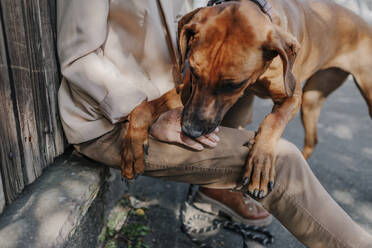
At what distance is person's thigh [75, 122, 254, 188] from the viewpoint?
1.77 metres

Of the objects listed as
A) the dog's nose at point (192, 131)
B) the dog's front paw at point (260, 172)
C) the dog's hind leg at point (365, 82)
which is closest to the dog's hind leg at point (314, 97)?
the dog's hind leg at point (365, 82)

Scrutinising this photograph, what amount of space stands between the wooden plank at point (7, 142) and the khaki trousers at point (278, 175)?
39cm

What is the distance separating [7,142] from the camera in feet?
4.78

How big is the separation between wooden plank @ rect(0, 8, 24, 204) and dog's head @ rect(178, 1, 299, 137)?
774 millimetres

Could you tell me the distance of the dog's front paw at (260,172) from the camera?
1.70m

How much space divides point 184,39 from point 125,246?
4.59ft

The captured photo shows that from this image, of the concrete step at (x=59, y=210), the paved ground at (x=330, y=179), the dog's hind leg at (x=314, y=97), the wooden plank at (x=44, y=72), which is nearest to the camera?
the concrete step at (x=59, y=210)

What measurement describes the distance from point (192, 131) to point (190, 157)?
6.3 inches

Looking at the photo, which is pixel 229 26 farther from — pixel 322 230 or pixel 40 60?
pixel 322 230

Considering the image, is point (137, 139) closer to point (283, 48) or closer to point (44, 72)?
point (44, 72)

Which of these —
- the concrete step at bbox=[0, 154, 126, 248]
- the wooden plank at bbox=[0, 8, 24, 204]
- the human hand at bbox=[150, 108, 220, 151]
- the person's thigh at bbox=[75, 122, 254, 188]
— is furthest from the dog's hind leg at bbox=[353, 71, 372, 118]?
the wooden plank at bbox=[0, 8, 24, 204]

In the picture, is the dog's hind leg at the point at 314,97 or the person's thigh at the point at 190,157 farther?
the dog's hind leg at the point at 314,97

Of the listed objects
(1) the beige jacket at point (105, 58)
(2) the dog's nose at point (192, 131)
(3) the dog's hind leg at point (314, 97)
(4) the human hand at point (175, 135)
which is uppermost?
(1) the beige jacket at point (105, 58)

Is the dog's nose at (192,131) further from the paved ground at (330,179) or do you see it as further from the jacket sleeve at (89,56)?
the paved ground at (330,179)
